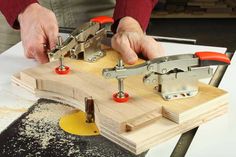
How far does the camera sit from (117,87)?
1.09 meters

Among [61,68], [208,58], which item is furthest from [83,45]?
[208,58]

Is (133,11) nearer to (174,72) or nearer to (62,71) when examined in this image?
(62,71)

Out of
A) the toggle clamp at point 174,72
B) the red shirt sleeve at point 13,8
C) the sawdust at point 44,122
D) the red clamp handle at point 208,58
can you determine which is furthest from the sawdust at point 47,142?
the red shirt sleeve at point 13,8

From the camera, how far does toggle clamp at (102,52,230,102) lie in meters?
1.00

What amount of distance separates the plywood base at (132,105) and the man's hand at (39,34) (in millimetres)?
125

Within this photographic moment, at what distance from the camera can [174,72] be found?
3.35ft

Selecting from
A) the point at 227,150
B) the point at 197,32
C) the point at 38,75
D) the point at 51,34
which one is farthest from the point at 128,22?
the point at 197,32

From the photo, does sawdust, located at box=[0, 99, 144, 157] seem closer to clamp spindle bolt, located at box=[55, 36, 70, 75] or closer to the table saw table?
the table saw table

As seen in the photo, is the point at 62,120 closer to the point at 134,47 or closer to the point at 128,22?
the point at 134,47

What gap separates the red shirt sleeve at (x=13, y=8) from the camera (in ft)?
4.74

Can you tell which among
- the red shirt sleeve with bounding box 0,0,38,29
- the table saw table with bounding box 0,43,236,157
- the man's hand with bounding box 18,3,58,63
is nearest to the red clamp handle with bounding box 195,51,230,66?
the table saw table with bounding box 0,43,236,157

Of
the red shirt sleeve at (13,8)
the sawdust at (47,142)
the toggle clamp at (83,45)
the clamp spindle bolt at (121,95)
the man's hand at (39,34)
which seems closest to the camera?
the sawdust at (47,142)

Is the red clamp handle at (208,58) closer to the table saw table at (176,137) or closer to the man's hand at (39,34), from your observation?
the table saw table at (176,137)

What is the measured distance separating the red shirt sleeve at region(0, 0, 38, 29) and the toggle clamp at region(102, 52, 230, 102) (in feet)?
1.82
